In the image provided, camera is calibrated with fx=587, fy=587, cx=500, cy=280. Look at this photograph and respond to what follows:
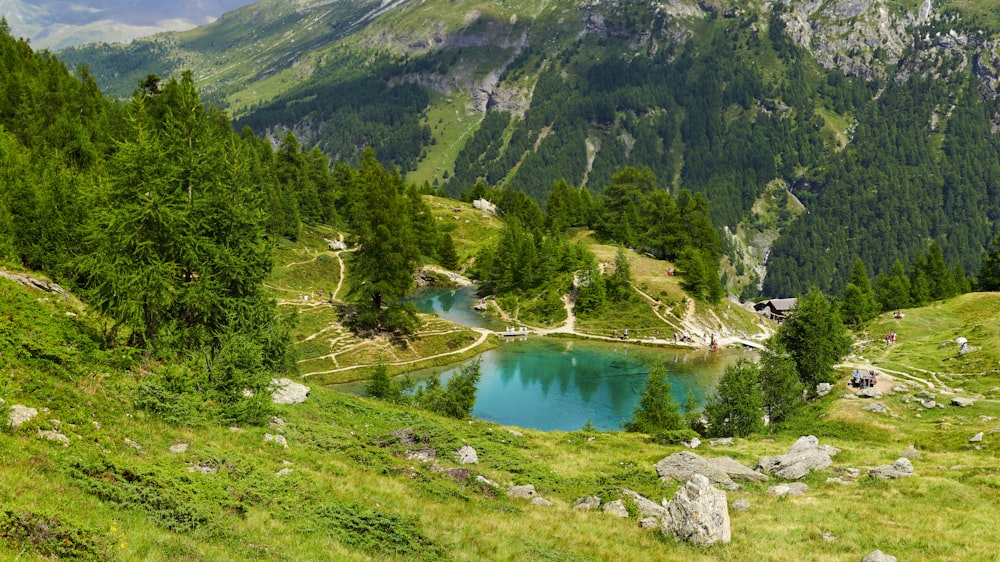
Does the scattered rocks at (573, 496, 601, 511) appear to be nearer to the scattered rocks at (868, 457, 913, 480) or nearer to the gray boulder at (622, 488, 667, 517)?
the gray boulder at (622, 488, 667, 517)

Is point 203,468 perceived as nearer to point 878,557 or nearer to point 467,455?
point 467,455

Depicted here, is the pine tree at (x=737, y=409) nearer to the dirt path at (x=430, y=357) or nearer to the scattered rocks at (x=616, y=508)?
the scattered rocks at (x=616, y=508)

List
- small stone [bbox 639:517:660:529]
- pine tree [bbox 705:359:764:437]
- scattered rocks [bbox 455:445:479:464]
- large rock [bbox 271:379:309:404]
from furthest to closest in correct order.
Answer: pine tree [bbox 705:359:764:437] → large rock [bbox 271:379:309:404] → scattered rocks [bbox 455:445:479:464] → small stone [bbox 639:517:660:529]

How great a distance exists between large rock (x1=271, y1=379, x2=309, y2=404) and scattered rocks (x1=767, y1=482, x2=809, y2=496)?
24.5 metres

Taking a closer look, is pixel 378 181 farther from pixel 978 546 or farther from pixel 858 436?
pixel 978 546

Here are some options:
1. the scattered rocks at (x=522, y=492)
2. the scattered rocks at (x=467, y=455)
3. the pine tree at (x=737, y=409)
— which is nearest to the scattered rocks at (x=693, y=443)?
the pine tree at (x=737, y=409)

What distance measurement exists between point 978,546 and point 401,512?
63.0ft

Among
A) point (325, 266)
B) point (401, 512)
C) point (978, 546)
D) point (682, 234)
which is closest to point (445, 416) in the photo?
point (401, 512)

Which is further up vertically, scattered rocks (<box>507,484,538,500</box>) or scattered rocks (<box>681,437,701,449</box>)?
scattered rocks (<box>507,484,538,500</box>)

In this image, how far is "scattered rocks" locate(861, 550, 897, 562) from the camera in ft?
58.9

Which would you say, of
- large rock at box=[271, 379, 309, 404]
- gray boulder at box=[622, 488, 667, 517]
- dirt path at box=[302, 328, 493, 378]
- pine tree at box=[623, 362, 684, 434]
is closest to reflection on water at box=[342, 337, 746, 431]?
dirt path at box=[302, 328, 493, 378]

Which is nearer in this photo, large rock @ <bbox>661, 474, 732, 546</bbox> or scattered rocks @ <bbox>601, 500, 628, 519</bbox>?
large rock @ <bbox>661, 474, 732, 546</bbox>

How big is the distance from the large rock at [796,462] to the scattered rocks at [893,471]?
2415 mm

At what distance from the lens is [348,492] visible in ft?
64.7
